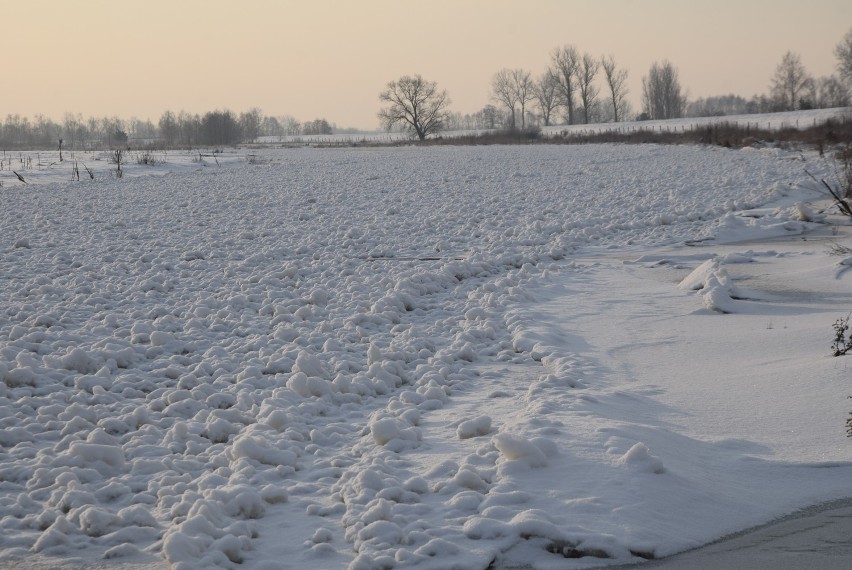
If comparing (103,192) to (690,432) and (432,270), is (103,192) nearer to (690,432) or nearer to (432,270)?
(432,270)

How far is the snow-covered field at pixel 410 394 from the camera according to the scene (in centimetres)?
347

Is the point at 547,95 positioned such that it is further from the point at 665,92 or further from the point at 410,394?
the point at 410,394

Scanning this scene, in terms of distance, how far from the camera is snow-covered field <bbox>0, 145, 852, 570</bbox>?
347cm

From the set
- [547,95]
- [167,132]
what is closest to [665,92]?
[547,95]

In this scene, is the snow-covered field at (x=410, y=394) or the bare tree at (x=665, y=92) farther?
the bare tree at (x=665, y=92)

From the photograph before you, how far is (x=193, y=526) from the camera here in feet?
11.0

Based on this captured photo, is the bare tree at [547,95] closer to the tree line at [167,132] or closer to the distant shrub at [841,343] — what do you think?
the tree line at [167,132]

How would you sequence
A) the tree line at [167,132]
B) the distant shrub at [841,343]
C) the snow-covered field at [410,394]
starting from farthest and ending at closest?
1. the tree line at [167,132]
2. the distant shrub at [841,343]
3. the snow-covered field at [410,394]

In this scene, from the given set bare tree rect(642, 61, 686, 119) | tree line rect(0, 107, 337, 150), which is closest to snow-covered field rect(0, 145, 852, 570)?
tree line rect(0, 107, 337, 150)

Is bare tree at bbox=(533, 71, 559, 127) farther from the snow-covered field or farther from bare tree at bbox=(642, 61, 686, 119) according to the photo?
the snow-covered field

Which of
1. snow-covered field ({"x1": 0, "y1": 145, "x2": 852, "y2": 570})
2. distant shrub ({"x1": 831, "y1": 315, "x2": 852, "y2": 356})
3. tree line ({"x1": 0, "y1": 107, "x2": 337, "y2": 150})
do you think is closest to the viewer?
snow-covered field ({"x1": 0, "y1": 145, "x2": 852, "y2": 570})

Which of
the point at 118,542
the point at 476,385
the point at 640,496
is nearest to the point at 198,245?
the point at 476,385

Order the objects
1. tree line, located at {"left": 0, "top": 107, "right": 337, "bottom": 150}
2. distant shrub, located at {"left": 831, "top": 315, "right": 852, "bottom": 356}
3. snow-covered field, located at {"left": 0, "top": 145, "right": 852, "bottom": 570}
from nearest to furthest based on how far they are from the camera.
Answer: snow-covered field, located at {"left": 0, "top": 145, "right": 852, "bottom": 570}
distant shrub, located at {"left": 831, "top": 315, "right": 852, "bottom": 356}
tree line, located at {"left": 0, "top": 107, "right": 337, "bottom": 150}

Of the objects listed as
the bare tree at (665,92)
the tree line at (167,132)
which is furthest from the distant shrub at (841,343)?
the bare tree at (665,92)
